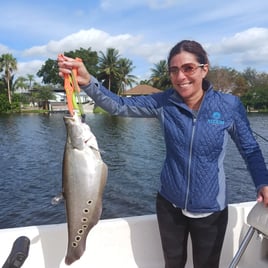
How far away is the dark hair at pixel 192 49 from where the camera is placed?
2.43 m

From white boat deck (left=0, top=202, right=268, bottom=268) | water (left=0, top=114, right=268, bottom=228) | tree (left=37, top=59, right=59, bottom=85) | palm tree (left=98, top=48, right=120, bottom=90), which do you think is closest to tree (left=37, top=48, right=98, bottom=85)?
tree (left=37, top=59, right=59, bottom=85)

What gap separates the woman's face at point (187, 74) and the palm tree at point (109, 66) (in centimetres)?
6544

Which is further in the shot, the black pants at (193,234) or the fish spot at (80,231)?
the black pants at (193,234)

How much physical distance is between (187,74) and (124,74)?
223 ft

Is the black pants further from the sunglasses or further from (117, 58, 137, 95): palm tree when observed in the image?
(117, 58, 137, 95): palm tree

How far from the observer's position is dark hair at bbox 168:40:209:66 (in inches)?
95.7

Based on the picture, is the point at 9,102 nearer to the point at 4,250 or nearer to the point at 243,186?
the point at 243,186

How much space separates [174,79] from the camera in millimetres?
2480

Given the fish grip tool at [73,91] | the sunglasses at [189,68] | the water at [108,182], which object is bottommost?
the water at [108,182]

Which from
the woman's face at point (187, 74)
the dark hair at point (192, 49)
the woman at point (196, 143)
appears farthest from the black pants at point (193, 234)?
the dark hair at point (192, 49)

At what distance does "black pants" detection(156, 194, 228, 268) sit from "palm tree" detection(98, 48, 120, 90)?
6542 cm

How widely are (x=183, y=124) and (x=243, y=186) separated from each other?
10.3 m

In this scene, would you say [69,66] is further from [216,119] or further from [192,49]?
[216,119]

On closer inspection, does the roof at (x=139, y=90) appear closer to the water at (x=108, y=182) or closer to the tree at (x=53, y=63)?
the tree at (x=53, y=63)
